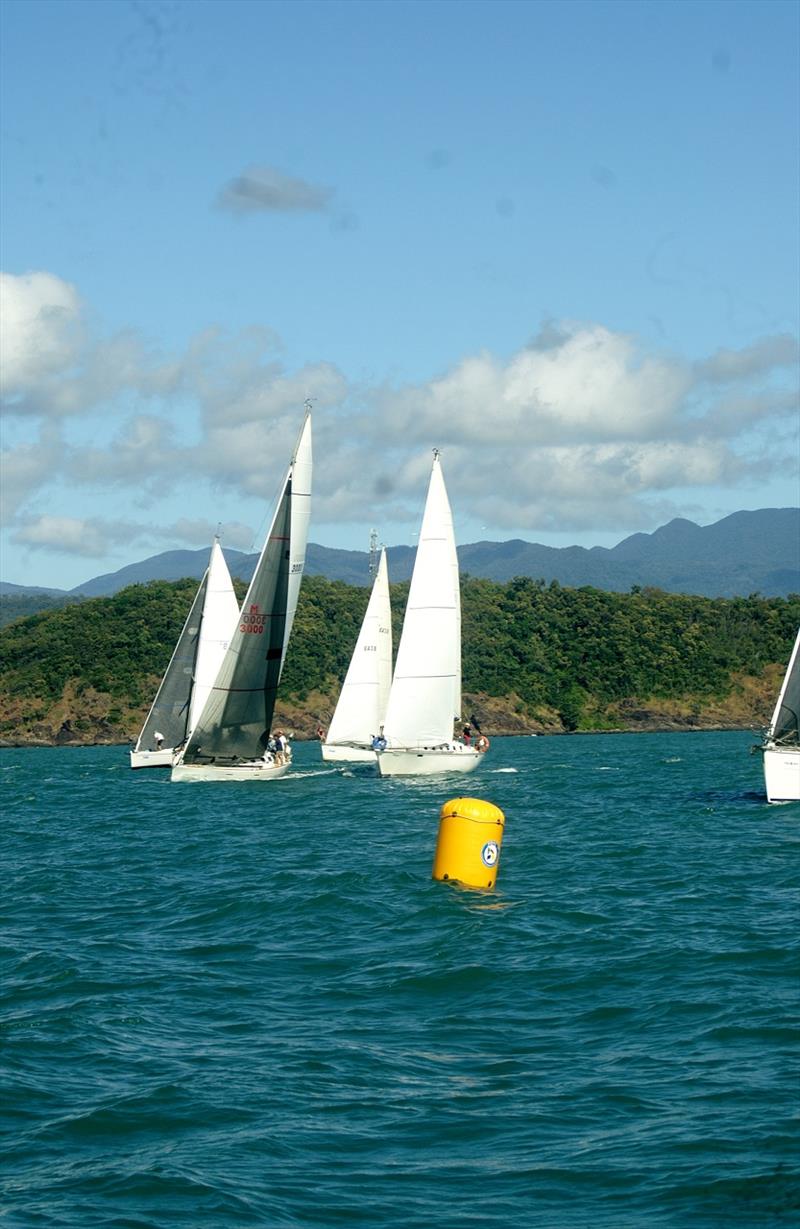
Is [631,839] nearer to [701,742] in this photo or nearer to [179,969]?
[179,969]

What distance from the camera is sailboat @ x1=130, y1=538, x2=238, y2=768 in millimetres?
61438

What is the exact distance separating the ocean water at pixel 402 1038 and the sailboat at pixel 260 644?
57.1 ft

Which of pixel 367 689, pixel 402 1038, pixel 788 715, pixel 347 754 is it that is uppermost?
pixel 367 689

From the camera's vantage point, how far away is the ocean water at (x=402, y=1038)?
40.7 ft

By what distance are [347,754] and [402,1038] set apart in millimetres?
51531

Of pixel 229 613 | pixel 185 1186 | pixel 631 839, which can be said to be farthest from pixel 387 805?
pixel 185 1186

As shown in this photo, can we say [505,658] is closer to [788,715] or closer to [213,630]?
[213,630]

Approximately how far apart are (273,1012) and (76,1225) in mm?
6161

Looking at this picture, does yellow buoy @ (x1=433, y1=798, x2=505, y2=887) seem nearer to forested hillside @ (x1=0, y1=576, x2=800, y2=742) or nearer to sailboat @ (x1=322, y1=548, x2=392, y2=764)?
sailboat @ (x1=322, y1=548, x2=392, y2=764)

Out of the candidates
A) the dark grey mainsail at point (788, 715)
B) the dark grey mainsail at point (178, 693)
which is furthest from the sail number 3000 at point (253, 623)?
the dark grey mainsail at point (788, 715)

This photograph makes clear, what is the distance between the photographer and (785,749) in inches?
1592

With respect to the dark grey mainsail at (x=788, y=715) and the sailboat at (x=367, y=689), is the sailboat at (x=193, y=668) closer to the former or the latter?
the sailboat at (x=367, y=689)

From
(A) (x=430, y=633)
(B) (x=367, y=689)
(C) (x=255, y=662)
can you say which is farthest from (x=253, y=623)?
(B) (x=367, y=689)

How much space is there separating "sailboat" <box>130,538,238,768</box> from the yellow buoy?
34.3 m
